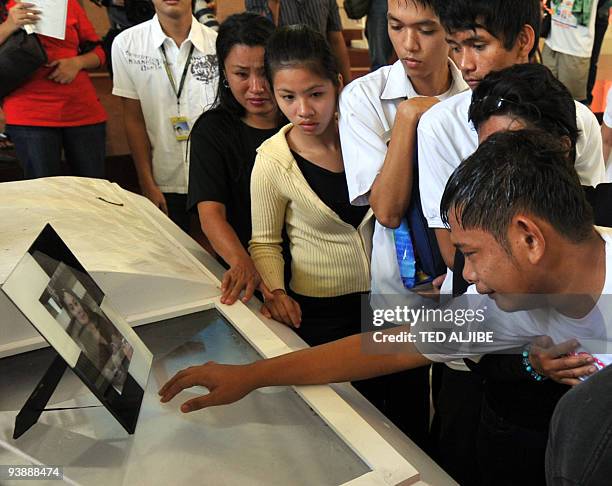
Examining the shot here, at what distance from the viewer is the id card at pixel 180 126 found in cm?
198

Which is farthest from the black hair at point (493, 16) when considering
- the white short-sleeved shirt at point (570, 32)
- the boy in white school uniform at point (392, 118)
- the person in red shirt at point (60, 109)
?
the white short-sleeved shirt at point (570, 32)

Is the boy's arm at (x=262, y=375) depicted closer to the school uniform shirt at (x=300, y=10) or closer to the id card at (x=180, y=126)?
the id card at (x=180, y=126)

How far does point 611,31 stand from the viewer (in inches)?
230

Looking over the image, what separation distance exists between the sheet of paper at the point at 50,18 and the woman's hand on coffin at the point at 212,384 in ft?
4.60

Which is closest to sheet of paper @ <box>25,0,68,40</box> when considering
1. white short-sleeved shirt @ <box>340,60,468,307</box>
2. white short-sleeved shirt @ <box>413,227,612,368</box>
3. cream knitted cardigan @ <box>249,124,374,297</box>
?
cream knitted cardigan @ <box>249,124,374,297</box>

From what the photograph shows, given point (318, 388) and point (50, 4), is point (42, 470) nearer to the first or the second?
point (318, 388)

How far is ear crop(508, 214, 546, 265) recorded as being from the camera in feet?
2.34

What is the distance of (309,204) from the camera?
48.6 inches

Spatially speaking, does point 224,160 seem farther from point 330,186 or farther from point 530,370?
point 530,370

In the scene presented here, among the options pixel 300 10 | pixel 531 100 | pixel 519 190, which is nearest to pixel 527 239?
pixel 519 190

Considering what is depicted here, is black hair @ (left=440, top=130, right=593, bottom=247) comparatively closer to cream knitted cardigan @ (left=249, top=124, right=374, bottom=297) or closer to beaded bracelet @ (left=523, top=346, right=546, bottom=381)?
beaded bracelet @ (left=523, top=346, right=546, bottom=381)

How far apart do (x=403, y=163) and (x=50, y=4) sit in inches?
52.1

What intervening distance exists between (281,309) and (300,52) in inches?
20.8

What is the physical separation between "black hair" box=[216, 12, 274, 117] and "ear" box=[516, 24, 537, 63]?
56 cm
